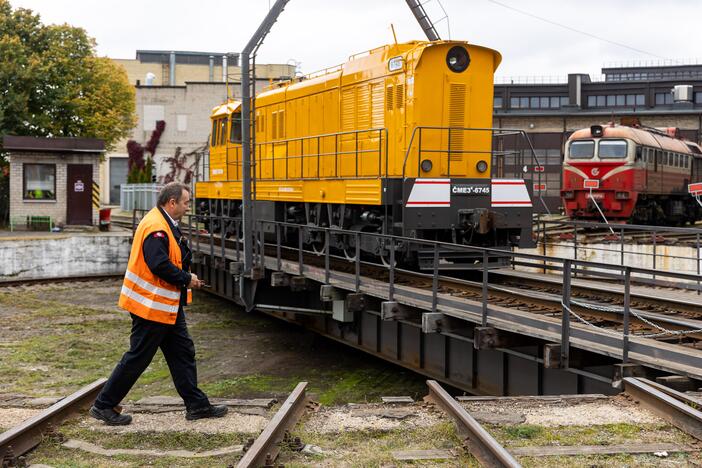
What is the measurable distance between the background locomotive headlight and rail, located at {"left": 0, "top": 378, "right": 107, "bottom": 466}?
29.0 ft

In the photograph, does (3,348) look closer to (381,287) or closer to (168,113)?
(381,287)

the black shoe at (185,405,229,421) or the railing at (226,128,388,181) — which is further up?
the railing at (226,128,388,181)

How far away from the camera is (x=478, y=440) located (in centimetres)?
509

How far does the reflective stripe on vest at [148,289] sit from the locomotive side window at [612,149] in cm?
2038

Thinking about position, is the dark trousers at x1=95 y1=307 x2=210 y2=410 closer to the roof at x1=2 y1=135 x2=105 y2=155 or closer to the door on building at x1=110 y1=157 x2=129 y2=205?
the roof at x1=2 y1=135 x2=105 y2=155

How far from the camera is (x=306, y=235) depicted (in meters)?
15.9

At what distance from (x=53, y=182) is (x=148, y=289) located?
77.8 ft

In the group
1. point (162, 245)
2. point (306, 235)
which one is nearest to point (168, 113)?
point (306, 235)

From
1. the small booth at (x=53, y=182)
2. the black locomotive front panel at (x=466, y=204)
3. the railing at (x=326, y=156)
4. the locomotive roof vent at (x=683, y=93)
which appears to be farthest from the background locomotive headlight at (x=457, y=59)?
the locomotive roof vent at (x=683, y=93)

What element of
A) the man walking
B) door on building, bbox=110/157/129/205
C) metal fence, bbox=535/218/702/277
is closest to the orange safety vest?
the man walking

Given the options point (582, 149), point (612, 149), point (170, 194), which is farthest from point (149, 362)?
point (582, 149)

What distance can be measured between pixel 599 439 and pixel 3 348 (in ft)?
45.0

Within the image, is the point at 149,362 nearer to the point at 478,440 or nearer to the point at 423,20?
the point at 478,440

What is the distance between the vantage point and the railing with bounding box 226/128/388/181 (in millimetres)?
13555
